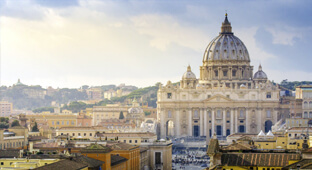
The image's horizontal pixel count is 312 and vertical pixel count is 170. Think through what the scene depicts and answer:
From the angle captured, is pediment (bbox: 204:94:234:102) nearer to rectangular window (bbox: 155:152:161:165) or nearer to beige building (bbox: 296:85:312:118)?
beige building (bbox: 296:85:312:118)

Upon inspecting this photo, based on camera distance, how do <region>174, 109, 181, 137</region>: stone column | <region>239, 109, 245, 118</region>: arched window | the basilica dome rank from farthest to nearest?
1. the basilica dome
2. <region>239, 109, 245, 118</region>: arched window
3. <region>174, 109, 181, 137</region>: stone column

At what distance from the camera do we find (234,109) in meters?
178

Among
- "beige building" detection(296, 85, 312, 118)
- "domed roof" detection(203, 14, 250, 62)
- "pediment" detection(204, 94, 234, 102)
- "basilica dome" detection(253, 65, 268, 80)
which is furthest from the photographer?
"basilica dome" detection(253, 65, 268, 80)

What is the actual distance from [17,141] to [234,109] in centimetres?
7989

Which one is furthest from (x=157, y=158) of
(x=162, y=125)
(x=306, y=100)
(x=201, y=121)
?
(x=201, y=121)

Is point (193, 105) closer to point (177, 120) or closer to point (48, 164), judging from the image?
point (177, 120)

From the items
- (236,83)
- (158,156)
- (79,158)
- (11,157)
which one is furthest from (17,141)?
(236,83)

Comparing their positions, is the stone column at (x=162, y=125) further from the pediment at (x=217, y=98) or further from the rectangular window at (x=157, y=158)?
the rectangular window at (x=157, y=158)

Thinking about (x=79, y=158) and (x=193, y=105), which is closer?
(x=79, y=158)

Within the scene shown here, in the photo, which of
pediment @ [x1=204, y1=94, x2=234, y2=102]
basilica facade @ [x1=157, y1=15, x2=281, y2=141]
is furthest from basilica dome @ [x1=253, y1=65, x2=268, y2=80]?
pediment @ [x1=204, y1=94, x2=234, y2=102]

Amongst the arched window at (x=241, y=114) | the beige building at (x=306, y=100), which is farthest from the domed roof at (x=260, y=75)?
the beige building at (x=306, y=100)

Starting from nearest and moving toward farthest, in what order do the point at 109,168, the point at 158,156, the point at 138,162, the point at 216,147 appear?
the point at 216,147
the point at 109,168
the point at 138,162
the point at 158,156

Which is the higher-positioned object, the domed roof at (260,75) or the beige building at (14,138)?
the domed roof at (260,75)

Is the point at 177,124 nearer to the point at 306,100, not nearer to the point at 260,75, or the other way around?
the point at 306,100
